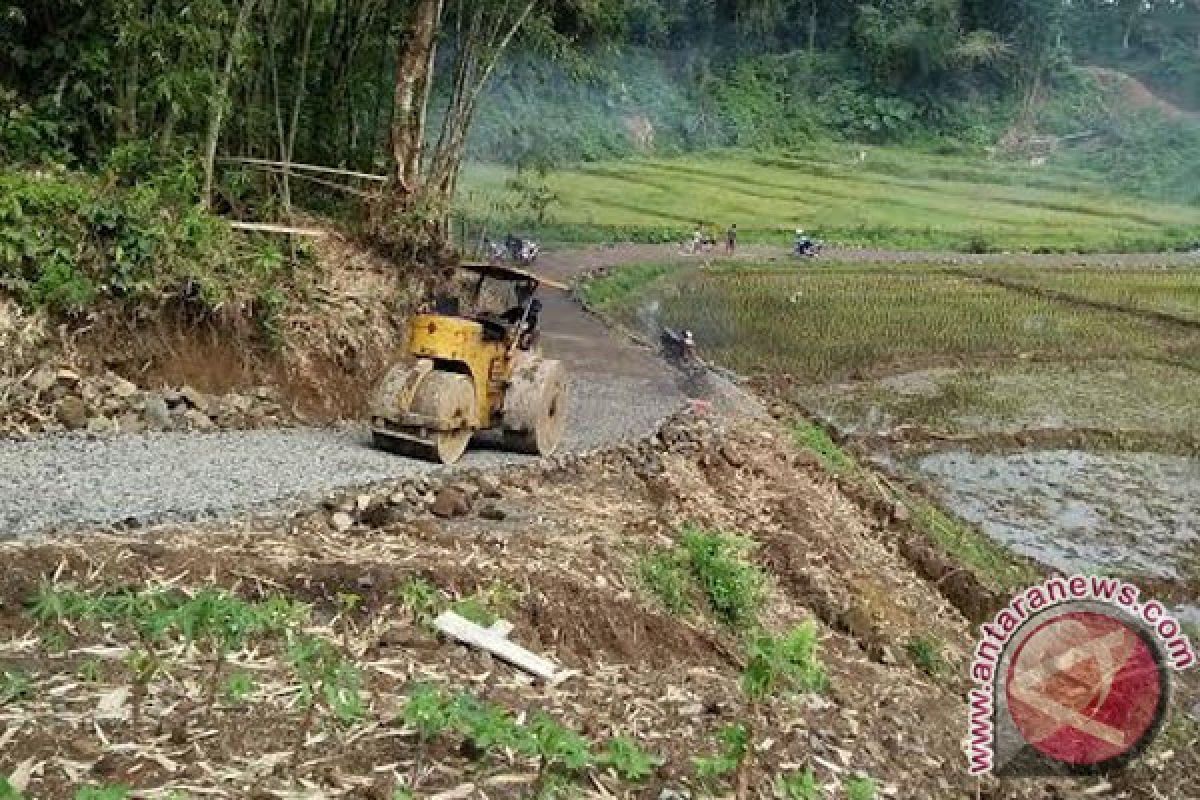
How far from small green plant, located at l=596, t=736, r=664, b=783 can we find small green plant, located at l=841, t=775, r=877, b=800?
0.71 m

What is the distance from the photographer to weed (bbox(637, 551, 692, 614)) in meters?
6.62

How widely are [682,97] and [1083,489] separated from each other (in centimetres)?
3435


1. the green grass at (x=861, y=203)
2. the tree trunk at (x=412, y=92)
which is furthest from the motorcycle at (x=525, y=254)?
the tree trunk at (x=412, y=92)

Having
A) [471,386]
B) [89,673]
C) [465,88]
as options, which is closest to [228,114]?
[465,88]

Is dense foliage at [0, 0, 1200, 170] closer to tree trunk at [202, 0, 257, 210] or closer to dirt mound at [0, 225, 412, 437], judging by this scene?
tree trunk at [202, 0, 257, 210]

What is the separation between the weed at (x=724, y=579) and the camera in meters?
6.90

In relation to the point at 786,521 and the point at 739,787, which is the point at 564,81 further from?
the point at 739,787

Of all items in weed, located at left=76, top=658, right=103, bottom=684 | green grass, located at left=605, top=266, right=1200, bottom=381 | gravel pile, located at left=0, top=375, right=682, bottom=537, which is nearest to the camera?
weed, located at left=76, top=658, right=103, bottom=684

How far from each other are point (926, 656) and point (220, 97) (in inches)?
239


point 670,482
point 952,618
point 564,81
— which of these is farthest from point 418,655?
point 564,81

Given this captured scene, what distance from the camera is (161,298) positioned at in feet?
28.7

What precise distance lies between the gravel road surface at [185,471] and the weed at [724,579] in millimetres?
1798

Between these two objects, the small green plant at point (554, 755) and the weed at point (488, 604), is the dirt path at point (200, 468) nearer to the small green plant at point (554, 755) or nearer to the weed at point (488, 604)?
the weed at point (488, 604)

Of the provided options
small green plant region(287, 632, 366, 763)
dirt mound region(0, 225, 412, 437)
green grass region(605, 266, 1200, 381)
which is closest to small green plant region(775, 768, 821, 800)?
small green plant region(287, 632, 366, 763)
